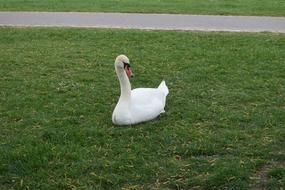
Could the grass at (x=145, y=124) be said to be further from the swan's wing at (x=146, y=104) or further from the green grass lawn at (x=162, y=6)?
the green grass lawn at (x=162, y=6)

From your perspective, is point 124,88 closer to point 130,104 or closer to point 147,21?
point 130,104

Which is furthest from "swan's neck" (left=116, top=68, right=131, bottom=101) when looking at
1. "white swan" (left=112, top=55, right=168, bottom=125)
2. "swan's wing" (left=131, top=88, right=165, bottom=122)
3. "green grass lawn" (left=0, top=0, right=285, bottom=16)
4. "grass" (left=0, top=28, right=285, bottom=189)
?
"green grass lawn" (left=0, top=0, right=285, bottom=16)

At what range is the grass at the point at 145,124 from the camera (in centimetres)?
532

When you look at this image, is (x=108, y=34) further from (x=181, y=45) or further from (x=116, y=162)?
(x=116, y=162)

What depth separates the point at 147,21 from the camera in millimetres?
14367

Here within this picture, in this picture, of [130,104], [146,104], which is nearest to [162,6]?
[146,104]

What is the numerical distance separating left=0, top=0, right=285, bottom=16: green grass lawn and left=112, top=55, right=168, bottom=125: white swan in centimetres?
895

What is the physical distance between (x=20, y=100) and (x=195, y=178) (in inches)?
131

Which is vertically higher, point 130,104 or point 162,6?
point 162,6

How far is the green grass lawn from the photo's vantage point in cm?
1558

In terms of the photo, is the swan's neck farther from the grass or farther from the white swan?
the grass

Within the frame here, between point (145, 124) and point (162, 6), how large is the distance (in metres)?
10.4

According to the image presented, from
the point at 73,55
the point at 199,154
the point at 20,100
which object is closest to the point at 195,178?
the point at 199,154

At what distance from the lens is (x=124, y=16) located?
1520 centimetres
